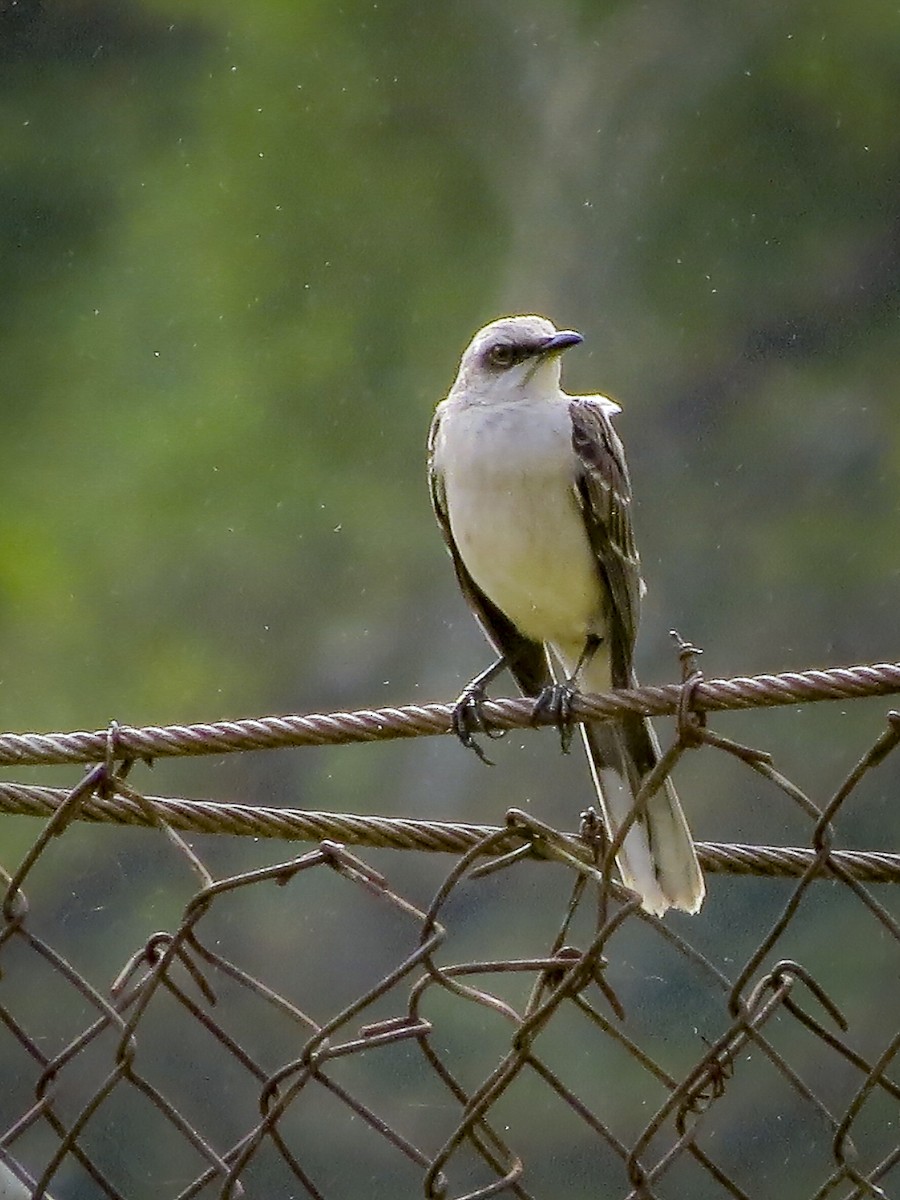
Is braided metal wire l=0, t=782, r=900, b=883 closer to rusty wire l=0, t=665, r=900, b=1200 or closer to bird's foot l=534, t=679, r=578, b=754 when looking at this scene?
bird's foot l=534, t=679, r=578, b=754

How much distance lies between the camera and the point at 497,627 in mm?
3402

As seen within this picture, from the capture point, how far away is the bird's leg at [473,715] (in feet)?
6.11

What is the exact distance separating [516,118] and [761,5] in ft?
4.65

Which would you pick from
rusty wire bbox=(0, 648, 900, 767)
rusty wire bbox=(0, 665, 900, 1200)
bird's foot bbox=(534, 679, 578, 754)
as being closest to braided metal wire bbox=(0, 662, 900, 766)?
rusty wire bbox=(0, 648, 900, 767)

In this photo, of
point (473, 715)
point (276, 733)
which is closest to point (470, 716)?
point (473, 715)

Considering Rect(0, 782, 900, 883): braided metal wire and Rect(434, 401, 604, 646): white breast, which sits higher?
Rect(434, 401, 604, 646): white breast

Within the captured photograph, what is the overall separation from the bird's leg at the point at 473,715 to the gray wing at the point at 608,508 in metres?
0.25

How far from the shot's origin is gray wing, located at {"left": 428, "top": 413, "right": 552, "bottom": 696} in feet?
10.9

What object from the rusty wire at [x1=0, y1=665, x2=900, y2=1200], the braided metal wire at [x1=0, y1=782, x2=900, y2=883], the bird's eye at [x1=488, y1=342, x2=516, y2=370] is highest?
the bird's eye at [x1=488, y1=342, x2=516, y2=370]

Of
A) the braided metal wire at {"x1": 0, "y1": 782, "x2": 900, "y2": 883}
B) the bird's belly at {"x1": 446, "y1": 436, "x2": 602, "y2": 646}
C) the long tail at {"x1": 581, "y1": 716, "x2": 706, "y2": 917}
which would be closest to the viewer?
the braided metal wire at {"x1": 0, "y1": 782, "x2": 900, "y2": 883}

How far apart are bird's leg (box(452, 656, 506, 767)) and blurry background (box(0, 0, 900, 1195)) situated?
372 centimetres

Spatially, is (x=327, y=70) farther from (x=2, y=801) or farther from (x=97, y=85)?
(x=2, y=801)

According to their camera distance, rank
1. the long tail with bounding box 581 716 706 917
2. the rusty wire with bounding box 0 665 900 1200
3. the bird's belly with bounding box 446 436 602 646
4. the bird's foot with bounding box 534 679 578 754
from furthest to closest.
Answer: the rusty wire with bounding box 0 665 900 1200, the bird's belly with bounding box 446 436 602 646, the long tail with bounding box 581 716 706 917, the bird's foot with bounding box 534 679 578 754

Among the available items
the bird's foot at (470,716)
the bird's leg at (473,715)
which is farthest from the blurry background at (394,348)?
the bird's foot at (470,716)
